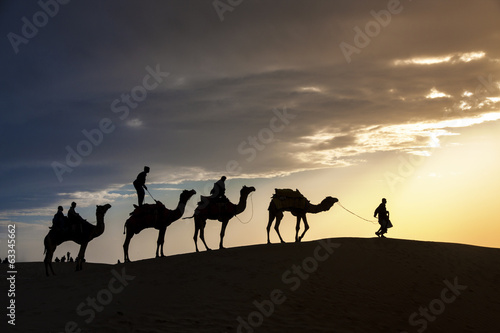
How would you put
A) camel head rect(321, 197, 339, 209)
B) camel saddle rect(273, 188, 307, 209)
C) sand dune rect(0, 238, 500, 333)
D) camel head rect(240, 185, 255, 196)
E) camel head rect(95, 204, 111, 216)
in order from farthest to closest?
camel head rect(321, 197, 339, 209) → camel head rect(240, 185, 255, 196) → camel saddle rect(273, 188, 307, 209) → camel head rect(95, 204, 111, 216) → sand dune rect(0, 238, 500, 333)

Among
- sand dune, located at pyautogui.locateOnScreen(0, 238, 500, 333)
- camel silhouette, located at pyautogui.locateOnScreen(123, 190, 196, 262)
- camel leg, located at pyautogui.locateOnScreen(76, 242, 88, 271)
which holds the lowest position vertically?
sand dune, located at pyautogui.locateOnScreen(0, 238, 500, 333)

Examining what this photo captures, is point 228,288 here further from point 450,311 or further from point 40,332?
point 450,311

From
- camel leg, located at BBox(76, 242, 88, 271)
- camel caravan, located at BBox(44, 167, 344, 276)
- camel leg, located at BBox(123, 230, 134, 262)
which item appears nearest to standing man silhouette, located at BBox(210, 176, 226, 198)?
camel caravan, located at BBox(44, 167, 344, 276)

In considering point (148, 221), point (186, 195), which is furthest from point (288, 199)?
point (148, 221)

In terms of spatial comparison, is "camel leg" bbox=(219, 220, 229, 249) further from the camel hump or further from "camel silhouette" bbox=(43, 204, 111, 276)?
"camel silhouette" bbox=(43, 204, 111, 276)

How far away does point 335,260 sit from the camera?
2077 centimetres

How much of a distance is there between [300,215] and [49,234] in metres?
11.3

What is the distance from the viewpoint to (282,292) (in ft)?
→ 55.3

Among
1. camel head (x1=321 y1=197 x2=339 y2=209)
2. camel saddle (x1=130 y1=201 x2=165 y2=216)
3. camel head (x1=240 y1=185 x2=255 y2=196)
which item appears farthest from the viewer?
camel head (x1=321 y1=197 x2=339 y2=209)

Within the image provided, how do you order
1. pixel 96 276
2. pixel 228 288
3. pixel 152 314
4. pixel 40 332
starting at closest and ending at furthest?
pixel 40 332 < pixel 152 314 < pixel 228 288 < pixel 96 276

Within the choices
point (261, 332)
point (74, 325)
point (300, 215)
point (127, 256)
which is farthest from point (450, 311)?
point (127, 256)

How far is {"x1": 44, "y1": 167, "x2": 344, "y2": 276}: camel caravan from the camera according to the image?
2248cm

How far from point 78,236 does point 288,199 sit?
959 cm

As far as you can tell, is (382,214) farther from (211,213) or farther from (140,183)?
(140,183)
